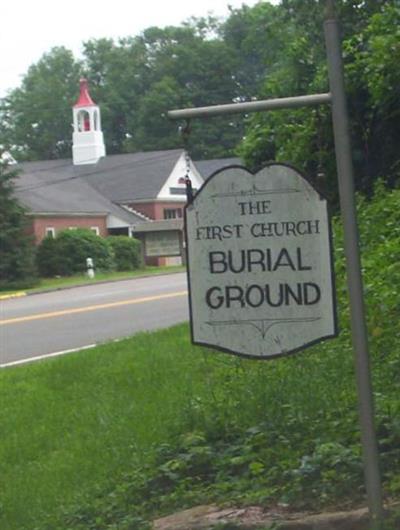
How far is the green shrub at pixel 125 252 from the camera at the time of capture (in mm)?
53812

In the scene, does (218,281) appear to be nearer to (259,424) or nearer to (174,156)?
(259,424)

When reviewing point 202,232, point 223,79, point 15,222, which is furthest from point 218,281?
point 15,222

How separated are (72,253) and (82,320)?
29.4 metres

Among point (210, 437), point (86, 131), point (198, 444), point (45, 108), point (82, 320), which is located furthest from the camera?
point (45, 108)

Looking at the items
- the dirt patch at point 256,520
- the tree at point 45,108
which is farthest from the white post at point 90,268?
the dirt patch at point 256,520

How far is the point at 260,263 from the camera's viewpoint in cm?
572

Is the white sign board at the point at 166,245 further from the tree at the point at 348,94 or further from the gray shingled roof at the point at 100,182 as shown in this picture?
the gray shingled roof at the point at 100,182

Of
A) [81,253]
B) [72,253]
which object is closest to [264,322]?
[72,253]

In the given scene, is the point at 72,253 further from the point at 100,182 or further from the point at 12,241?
the point at 100,182

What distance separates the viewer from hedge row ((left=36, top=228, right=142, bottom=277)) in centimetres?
5025

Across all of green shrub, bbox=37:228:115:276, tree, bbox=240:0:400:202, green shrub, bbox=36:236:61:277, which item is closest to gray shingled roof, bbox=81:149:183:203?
green shrub, bbox=37:228:115:276

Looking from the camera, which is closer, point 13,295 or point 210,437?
point 210,437

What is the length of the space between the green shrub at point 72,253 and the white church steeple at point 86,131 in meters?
9.31

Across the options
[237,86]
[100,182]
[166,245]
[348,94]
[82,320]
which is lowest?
[82,320]
